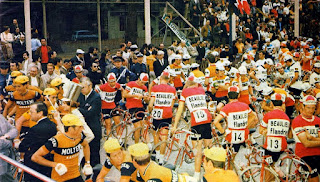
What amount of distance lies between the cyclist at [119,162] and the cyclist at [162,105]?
3.12m

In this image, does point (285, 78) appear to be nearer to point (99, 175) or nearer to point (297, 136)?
point (297, 136)

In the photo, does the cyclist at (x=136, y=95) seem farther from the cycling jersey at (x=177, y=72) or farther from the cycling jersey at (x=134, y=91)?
the cycling jersey at (x=177, y=72)

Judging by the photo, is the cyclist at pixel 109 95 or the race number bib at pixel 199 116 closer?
the race number bib at pixel 199 116

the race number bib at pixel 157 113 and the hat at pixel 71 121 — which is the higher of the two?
the hat at pixel 71 121

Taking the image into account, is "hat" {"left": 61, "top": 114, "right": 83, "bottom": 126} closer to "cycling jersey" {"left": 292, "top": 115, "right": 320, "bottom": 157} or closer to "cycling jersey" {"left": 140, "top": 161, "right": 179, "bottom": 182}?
"cycling jersey" {"left": 140, "top": 161, "right": 179, "bottom": 182}

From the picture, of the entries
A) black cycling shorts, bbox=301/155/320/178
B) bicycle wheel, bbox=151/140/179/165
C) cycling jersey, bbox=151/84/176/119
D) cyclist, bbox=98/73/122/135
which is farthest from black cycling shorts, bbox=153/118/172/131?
black cycling shorts, bbox=301/155/320/178

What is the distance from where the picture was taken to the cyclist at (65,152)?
602cm

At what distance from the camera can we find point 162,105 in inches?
363

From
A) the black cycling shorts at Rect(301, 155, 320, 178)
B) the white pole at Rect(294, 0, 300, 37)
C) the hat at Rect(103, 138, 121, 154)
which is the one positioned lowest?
the black cycling shorts at Rect(301, 155, 320, 178)

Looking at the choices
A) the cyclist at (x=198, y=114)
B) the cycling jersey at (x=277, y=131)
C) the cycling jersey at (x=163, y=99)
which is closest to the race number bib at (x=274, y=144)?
the cycling jersey at (x=277, y=131)

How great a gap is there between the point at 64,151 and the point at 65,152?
0.02 m

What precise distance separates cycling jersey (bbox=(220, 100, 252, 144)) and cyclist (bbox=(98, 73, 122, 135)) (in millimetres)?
3704

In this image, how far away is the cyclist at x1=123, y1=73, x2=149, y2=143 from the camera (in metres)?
10.3

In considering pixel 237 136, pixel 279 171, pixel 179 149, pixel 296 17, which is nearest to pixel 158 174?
pixel 279 171
